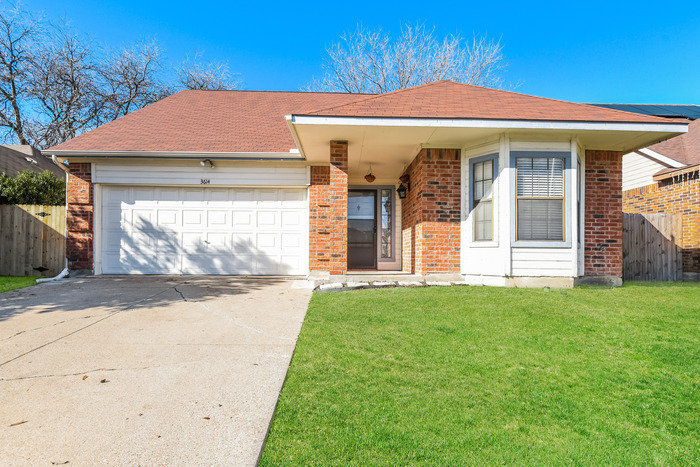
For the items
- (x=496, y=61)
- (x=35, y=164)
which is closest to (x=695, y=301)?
(x=496, y=61)

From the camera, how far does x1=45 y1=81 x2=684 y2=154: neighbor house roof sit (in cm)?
646

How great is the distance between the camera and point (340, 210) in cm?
740

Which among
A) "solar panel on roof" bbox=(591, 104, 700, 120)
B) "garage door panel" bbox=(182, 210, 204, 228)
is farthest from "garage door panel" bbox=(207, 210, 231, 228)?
"solar panel on roof" bbox=(591, 104, 700, 120)

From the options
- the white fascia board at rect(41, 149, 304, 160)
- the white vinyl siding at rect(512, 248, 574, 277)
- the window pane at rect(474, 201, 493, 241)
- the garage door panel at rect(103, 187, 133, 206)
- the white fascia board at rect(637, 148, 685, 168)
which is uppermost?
the white fascia board at rect(637, 148, 685, 168)

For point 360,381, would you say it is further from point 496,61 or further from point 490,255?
point 496,61

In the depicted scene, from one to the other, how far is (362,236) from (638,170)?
7.58 m

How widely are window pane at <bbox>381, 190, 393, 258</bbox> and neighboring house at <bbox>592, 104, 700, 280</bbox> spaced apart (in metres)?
6.54

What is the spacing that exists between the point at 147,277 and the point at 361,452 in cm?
809

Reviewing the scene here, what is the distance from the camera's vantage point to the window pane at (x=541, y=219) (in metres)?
6.62

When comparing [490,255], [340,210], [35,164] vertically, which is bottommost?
[490,255]

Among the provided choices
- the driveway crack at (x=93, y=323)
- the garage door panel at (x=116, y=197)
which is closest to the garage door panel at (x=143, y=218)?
the garage door panel at (x=116, y=197)

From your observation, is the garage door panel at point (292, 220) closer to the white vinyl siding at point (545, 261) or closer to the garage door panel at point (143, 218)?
the garage door panel at point (143, 218)

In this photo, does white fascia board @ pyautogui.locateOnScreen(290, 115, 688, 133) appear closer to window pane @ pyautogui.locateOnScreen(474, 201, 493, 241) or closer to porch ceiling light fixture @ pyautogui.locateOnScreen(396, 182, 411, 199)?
window pane @ pyautogui.locateOnScreen(474, 201, 493, 241)

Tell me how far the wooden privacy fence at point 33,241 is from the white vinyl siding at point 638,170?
1433 centimetres
